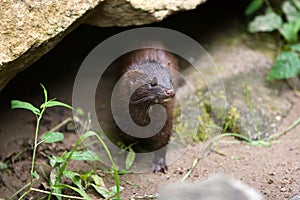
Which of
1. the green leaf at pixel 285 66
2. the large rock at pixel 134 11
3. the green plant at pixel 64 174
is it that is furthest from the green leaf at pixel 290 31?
the green plant at pixel 64 174

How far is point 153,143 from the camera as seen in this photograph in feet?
13.5

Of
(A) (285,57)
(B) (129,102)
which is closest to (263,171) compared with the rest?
(B) (129,102)

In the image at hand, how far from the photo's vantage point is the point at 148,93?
3.79 metres

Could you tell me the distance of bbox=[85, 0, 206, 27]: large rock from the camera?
379 centimetres

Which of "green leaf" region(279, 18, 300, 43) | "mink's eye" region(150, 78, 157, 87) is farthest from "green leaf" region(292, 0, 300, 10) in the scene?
"mink's eye" region(150, 78, 157, 87)

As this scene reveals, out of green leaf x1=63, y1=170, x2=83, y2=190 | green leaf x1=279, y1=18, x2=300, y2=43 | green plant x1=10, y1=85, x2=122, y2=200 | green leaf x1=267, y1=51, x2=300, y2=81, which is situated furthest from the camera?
green leaf x1=279, y1=18, x2=300, y2=43

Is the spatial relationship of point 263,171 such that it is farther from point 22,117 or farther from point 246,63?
point 22,117

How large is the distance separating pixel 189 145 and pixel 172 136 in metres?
0.19

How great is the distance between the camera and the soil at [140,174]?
141 inches

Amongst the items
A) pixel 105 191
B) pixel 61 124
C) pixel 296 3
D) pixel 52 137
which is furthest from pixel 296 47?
pixel 52 137

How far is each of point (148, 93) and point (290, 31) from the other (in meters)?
1.80

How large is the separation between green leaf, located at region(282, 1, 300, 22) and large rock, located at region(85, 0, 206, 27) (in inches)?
49.6

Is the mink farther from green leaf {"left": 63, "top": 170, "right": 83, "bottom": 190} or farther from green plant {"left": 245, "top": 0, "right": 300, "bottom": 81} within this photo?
green plant {"left": 245, "top": 0, "right": 300, "bottom": 81}

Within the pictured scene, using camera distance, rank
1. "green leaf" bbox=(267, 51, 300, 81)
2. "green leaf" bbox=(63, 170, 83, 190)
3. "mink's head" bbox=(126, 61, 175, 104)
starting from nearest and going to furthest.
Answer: "green leaf" bbox=(63, 170, 83, 190) < "mink's head" bbox=(126, 61, 175, 104) < "green leaf" bbox=(267, 51, 300, 81)
